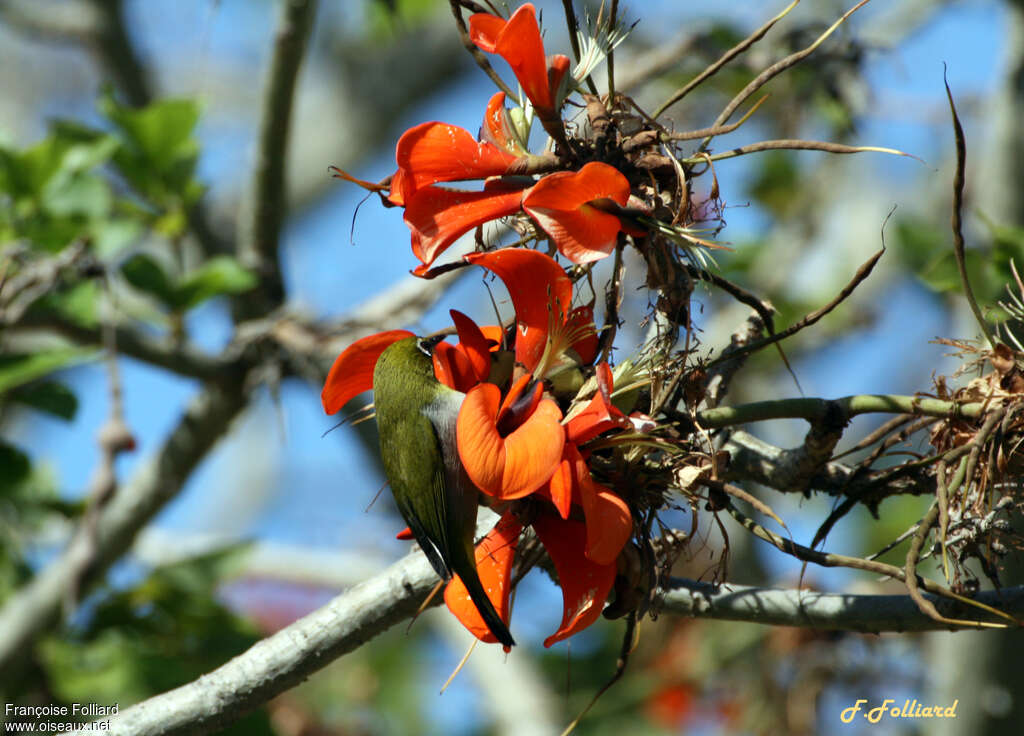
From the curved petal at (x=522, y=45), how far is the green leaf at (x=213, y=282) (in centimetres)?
125

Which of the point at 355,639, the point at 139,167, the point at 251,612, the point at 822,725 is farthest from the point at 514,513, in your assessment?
the point at 251,612

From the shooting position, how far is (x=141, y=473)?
2750mm

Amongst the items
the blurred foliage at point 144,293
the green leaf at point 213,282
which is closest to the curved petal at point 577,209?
the blurred foliage at point 144,293

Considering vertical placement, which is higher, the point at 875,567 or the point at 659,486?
the point at 659,486

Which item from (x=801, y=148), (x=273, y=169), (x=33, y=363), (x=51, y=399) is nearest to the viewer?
(x=801, y=148)

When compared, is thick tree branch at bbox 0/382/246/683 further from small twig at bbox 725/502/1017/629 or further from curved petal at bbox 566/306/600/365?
small twig at bbox 725/502/1017/629

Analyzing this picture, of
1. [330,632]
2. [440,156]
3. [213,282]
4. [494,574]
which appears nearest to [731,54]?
[440,156]

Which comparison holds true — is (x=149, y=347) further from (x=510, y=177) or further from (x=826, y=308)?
(x=826, y=308)

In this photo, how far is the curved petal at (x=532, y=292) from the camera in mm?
1191

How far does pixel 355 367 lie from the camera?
1.42 m

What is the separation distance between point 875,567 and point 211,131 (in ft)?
28.4

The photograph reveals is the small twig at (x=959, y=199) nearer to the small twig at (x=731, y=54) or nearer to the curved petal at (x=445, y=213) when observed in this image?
the small twig at (x=731, y=54)

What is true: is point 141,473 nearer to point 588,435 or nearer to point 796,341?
point 588,435

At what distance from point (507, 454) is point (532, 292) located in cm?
24
